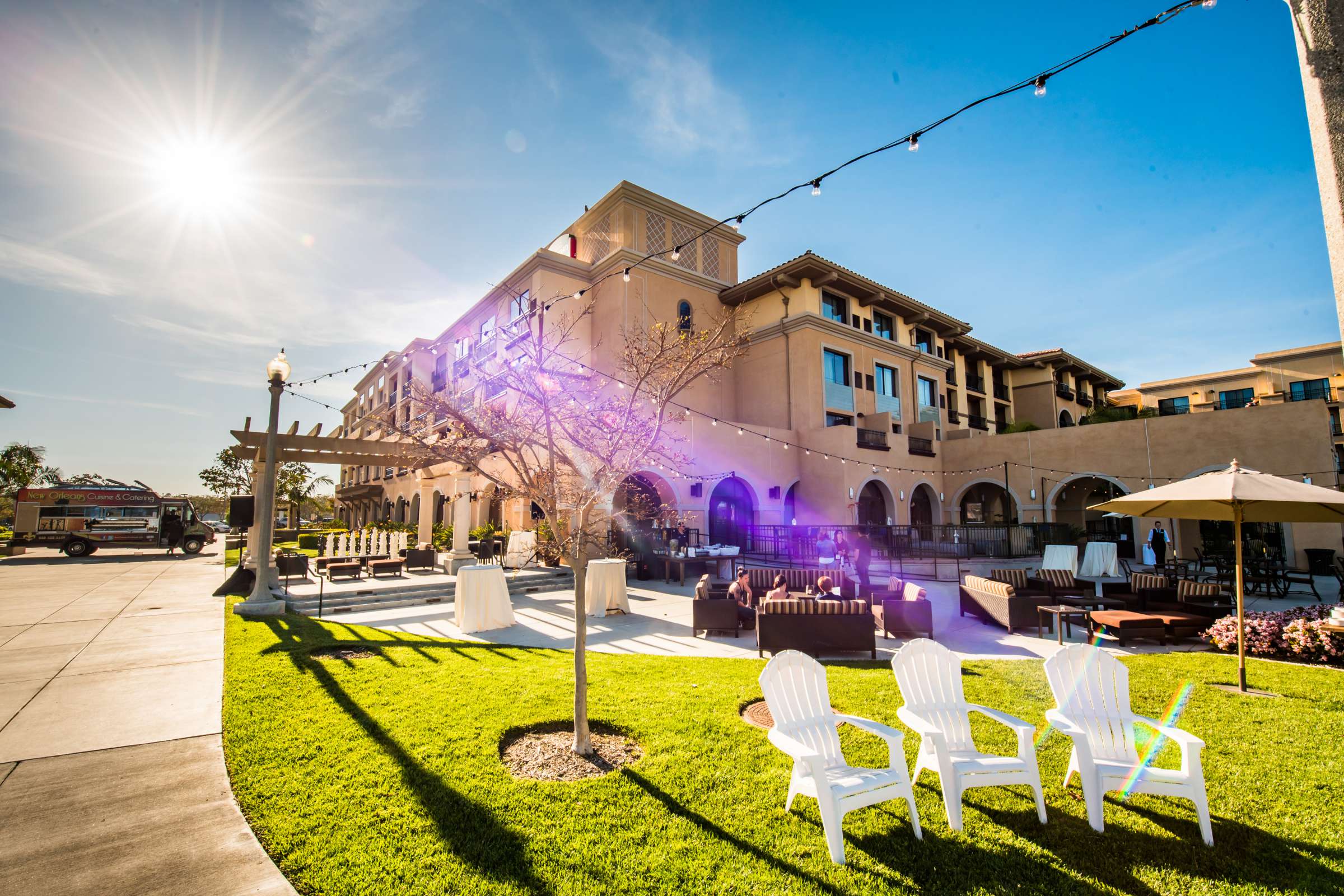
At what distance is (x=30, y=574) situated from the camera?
57.9 feet

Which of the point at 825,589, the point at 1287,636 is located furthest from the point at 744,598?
the point at 1287,636

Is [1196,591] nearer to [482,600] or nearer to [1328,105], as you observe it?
[1328,105]

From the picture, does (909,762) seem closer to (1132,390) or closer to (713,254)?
(713,254)

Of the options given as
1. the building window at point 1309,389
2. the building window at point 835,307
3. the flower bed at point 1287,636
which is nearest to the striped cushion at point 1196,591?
the flower bed at point 1287,636

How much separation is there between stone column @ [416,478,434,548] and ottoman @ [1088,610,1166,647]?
53.5 feet

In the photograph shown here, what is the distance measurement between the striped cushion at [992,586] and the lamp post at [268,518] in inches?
526

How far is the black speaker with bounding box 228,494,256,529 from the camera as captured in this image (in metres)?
11.6

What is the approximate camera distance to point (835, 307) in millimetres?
27344

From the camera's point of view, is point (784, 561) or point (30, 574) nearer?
point (30, 574)

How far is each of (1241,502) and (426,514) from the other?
18.1 meters

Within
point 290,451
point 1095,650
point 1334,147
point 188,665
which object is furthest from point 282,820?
point 290,451

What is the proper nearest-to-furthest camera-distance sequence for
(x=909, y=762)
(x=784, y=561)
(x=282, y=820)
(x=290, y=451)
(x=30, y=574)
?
(x=282, y=820) < (x=909, y=762) < (x=290, y=451) < (x=30, y=574) < (x=784, y=561)

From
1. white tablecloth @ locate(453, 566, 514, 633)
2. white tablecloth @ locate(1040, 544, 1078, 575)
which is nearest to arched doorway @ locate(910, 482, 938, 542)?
white tablecloth @ locate(1040, 544, 1078, 575)

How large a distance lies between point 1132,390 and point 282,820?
202 feet
